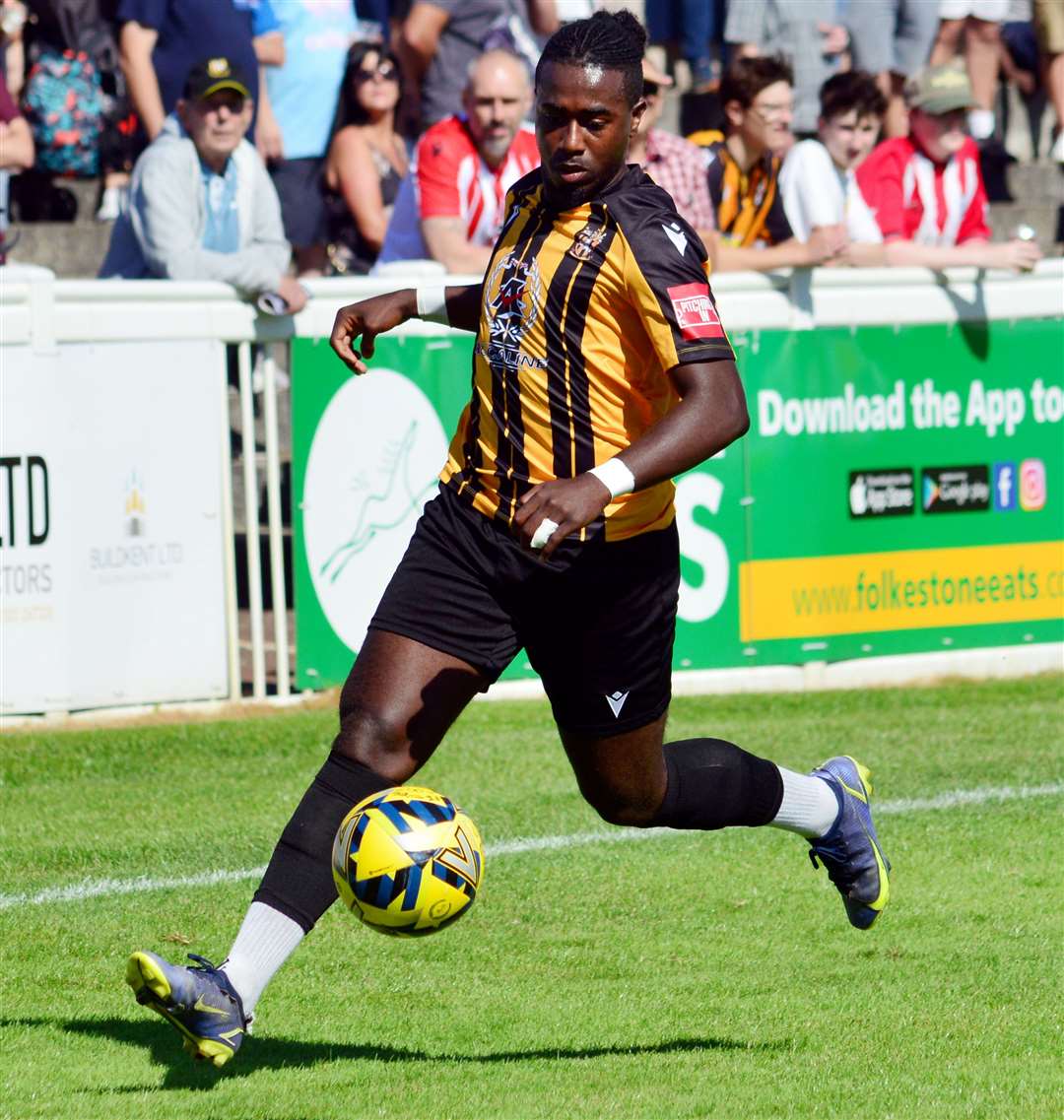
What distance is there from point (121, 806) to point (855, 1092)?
388cm

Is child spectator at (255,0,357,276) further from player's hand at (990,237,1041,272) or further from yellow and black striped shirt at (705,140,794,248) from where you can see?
player's hand at (990,237,1041,272)

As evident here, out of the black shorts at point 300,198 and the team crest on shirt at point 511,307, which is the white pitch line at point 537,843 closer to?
the team crest on shirt at point 511,307

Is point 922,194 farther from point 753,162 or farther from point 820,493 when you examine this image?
point 820,493

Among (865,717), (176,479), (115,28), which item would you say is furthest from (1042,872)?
(115,28)

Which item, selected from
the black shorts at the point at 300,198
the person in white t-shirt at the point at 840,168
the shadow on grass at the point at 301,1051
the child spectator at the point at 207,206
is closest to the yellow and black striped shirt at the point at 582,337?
the shadow on grass at the point at 301,1051

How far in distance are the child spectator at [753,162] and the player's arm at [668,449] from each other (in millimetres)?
6399

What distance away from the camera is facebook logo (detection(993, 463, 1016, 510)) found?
437 inches

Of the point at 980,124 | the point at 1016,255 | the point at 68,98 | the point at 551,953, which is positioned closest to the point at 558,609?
the point at 551,953

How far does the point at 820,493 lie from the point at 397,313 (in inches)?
206

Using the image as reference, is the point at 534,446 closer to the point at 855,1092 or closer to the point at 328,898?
the point at 328,898

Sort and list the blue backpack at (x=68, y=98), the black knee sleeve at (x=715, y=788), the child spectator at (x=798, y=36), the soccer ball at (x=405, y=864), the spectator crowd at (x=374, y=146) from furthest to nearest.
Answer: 1. the child spectator at (x=798, y=36)
2. the blue backpack at (x=68, y=98)
3. the spectator crowd at (x=374, y=146)
4. the black knee sleeve at (x=715, y=788)
5. the soccer ball at (x=405, y=864)

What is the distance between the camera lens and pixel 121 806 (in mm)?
7980

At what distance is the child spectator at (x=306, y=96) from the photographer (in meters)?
11.7

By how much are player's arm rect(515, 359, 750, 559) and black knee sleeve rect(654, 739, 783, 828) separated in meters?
1.10
